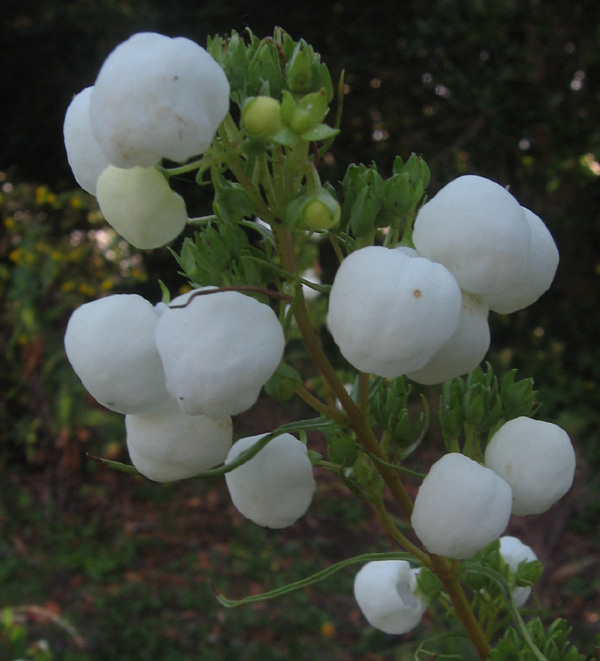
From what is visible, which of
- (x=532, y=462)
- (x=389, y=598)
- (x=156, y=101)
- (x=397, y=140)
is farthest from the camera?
(x=397, y=140)

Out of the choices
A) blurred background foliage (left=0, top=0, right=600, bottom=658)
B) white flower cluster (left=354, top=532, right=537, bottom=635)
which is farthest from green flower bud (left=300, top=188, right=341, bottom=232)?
blurred background foliage (left=0, top=0, right=600, bottom=658)

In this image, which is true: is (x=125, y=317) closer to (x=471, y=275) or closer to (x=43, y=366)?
(x=471, y=275)

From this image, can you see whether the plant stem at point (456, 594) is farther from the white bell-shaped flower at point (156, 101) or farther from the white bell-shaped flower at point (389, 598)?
the white bell-shaped flower at point (156, 101)

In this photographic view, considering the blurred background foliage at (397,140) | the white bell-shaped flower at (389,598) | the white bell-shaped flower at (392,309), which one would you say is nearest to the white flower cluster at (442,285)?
the white bell-shaped flower at (392,309)

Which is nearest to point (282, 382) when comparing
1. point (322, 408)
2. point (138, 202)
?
point (322, 408)

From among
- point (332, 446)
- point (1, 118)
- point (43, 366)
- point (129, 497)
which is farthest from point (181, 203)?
point (1, 118)

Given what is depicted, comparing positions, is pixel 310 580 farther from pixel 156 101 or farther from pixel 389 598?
pixel 156 101

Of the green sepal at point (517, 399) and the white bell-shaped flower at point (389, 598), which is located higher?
the green sepal at point (517, 399)
